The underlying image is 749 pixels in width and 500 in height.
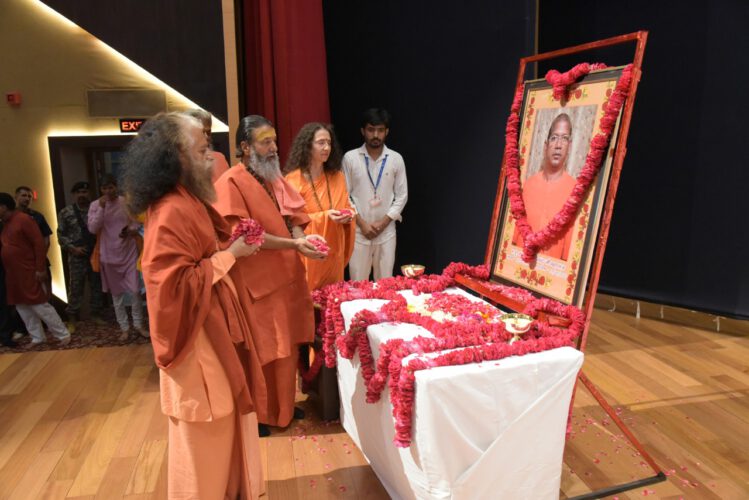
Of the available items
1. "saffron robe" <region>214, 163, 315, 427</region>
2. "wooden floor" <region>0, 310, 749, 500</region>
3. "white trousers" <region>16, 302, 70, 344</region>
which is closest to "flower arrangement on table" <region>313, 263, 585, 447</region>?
"saffron robe" <region>214, 163, 315, 427</region>

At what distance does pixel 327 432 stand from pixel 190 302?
61.8 inches

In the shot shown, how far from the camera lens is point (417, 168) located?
204 inches

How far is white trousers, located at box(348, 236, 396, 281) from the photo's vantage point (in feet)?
15.9

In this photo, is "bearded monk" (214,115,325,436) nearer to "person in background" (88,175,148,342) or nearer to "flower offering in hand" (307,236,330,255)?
"flower offering in hand" (307,236,330,255)

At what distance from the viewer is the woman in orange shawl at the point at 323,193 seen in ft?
11.8

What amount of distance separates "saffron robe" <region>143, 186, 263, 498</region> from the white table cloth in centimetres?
70

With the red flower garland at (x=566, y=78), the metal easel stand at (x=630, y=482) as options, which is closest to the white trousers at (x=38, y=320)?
the metal easel stand at (x=630, y=482)

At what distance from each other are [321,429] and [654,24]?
14.2 ft

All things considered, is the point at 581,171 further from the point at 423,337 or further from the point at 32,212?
the point at 32,212

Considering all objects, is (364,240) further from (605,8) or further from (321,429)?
(605,8)

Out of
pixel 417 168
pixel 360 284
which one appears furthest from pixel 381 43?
pixel 360 284

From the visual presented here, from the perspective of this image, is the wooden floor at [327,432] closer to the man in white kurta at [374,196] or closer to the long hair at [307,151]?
the long hair at [307,151]

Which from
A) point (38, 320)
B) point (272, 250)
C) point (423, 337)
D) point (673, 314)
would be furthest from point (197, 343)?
point (673, 314)

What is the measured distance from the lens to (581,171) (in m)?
2.41
